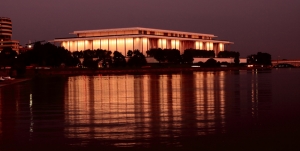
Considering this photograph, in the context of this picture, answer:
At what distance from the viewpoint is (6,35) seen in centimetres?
14412

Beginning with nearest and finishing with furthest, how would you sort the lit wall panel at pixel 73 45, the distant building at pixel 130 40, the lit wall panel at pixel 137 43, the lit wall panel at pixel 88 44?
the lit wall panel at pixel 137 43 → the distant building at pixel 130 40 → the lit wall panel at pixel 88 44 → the lit wall panel at pixel 73 45

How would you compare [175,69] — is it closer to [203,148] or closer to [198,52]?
[198,52]

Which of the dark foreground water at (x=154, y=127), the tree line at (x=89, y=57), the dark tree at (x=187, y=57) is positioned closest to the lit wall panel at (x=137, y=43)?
the tree line at (x=89, y=57)

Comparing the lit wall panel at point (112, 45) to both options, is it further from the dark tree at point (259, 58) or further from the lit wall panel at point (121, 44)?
the dark tree at point (259, 58)

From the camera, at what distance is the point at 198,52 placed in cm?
11156

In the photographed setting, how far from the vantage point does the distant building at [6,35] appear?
452 ft

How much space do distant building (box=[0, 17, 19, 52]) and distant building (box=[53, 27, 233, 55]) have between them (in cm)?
2531

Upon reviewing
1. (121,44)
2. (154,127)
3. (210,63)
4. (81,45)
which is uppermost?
(81,45)

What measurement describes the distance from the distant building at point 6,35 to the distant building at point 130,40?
83.0 ft

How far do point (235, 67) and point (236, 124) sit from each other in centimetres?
10331

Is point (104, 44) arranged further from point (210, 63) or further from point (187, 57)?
point (210, 63)

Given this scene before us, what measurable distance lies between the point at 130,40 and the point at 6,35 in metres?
56.3

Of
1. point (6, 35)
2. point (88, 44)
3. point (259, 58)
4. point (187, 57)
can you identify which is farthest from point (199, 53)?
point (6, 35)

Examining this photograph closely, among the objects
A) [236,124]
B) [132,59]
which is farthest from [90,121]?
[132,59]
